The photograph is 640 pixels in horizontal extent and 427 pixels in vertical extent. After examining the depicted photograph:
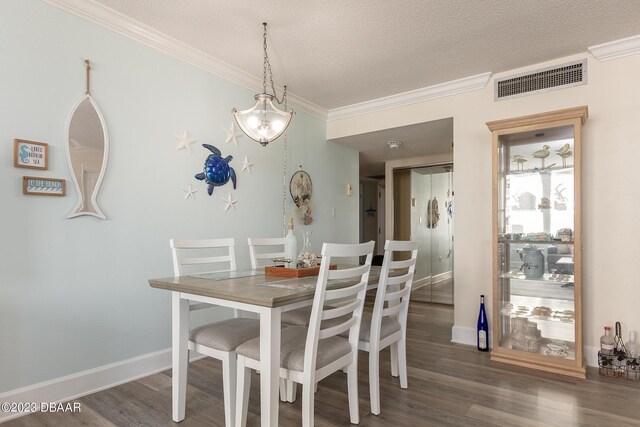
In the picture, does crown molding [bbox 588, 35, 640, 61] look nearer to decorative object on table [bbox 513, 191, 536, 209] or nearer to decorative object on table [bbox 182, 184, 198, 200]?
decorative object on table [bbox 513, 191, 536, 209]

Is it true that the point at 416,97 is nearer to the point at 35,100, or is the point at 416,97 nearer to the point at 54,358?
the point at 35,100

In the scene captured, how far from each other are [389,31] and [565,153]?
163 cm

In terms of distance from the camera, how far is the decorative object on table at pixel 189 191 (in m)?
2.90

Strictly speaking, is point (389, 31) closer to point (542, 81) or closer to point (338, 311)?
point (542, 81)

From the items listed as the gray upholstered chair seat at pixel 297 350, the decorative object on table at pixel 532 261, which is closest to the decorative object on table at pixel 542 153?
the decorative object on table at pixel 532 261

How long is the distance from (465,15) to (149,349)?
3.16 metres

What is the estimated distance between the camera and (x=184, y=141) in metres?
2.90

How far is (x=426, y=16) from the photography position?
Result: 2.44m

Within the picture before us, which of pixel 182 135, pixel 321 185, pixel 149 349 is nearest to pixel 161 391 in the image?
pixel 149 349

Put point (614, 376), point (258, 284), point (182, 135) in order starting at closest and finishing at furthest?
point (258, 284) → point (614, 376) → point (182, 135)

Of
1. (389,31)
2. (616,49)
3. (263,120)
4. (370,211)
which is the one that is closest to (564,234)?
(616,49)

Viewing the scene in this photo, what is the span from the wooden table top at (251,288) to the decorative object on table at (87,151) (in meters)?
0.81

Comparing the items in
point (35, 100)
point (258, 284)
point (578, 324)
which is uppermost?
point (35, 100)

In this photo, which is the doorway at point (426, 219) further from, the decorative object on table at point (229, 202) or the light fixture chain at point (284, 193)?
the decorative object on table at point (229, 202)
